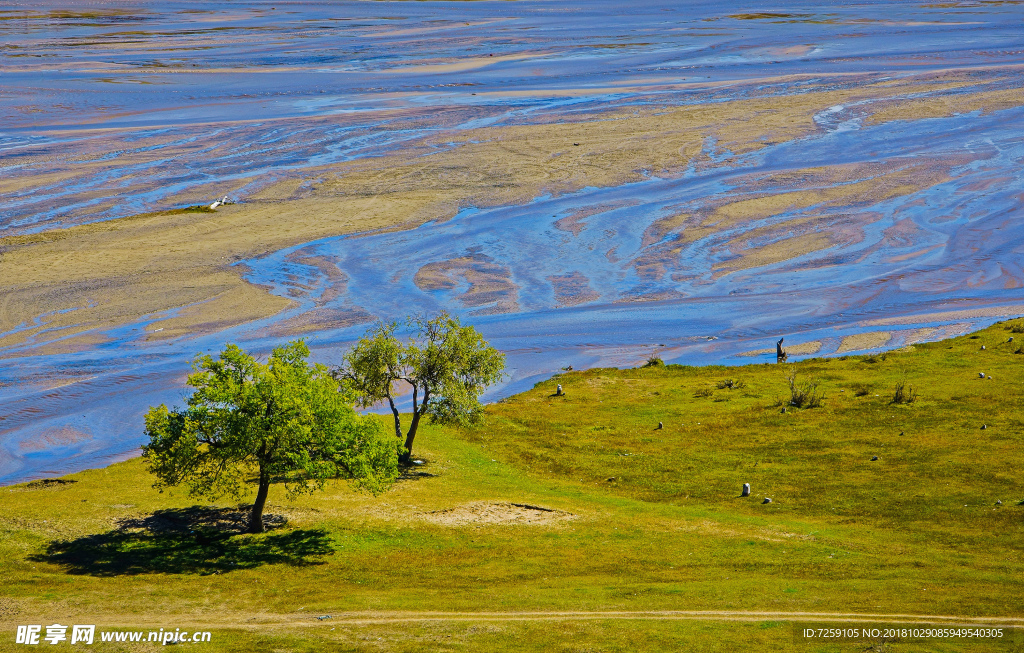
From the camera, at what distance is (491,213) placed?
86.6m

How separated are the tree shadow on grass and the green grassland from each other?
10cm

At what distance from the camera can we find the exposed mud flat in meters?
63.4

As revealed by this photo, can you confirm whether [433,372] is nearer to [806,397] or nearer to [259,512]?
[259,512]

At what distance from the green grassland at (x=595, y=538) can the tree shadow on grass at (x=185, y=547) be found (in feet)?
0.33

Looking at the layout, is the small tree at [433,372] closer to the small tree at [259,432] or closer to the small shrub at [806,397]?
the small tree at [259,432]

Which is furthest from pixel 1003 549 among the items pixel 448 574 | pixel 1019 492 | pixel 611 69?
pixel 611 69

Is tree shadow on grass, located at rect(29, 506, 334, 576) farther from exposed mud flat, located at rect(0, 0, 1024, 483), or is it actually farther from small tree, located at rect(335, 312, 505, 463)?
exposed mud flat, located at rect(0, 0, 1024, 483)

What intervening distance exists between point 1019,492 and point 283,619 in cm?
2735

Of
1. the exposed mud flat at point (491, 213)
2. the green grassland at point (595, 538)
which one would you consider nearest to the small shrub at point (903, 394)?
the green grassland at point (595, 538)

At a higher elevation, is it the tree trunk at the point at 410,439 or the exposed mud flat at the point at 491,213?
the exposed mud flat at the point at 491,213

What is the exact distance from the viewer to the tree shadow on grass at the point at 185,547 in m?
30.7

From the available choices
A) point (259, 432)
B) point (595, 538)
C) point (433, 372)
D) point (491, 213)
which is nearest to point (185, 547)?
point (259, 432)

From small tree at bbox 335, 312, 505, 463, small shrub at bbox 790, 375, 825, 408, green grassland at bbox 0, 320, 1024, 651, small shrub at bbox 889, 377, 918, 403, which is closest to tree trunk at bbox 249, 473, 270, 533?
green grassland at bbox 0, 320, 1024, 651

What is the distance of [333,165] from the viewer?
3836 inches
